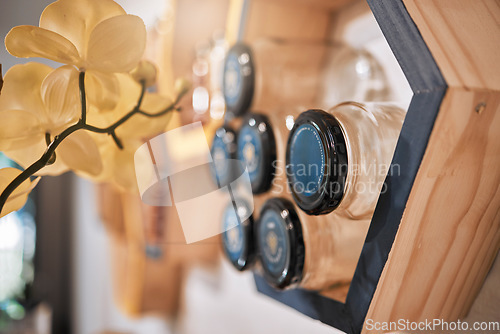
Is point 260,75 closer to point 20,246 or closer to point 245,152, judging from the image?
point 245,152

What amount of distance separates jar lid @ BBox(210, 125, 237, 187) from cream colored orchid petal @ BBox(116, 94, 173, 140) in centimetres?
10

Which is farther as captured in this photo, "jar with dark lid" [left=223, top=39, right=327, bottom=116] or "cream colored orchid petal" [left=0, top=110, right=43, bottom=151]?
"jar with dark lid" [left=223, top=39, right=327, bottom=116]

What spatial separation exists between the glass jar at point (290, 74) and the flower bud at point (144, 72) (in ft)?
0.43

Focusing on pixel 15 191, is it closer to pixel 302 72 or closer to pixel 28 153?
pixel 28 153

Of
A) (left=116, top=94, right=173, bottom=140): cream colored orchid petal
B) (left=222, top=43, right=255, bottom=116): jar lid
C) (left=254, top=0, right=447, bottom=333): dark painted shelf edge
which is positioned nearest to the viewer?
(left=254, top=0, right=447, bottom=333): dark painted shelf edge

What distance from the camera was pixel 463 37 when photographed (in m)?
0.26

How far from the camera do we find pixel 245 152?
0.41 meters

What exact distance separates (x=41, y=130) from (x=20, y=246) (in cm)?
201

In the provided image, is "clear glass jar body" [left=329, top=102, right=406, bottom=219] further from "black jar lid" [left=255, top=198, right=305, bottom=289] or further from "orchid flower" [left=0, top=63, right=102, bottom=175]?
"orchid flower" [left=0, top=63, right=102, bottom=175]

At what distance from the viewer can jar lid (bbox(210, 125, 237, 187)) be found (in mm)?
436

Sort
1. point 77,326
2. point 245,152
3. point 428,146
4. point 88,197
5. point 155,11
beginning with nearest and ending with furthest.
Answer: point 428,146 → point 245,152 → point 155,11 → point 88,197 → point 77,326

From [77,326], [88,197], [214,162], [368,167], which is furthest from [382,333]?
[77,326]

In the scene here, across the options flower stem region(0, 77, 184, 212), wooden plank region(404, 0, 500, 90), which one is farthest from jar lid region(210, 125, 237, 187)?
wooden plank region(404, 0, 500, 90)

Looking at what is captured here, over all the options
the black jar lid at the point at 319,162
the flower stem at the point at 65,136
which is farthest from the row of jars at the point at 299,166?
the flower stem at the point at 65,136
